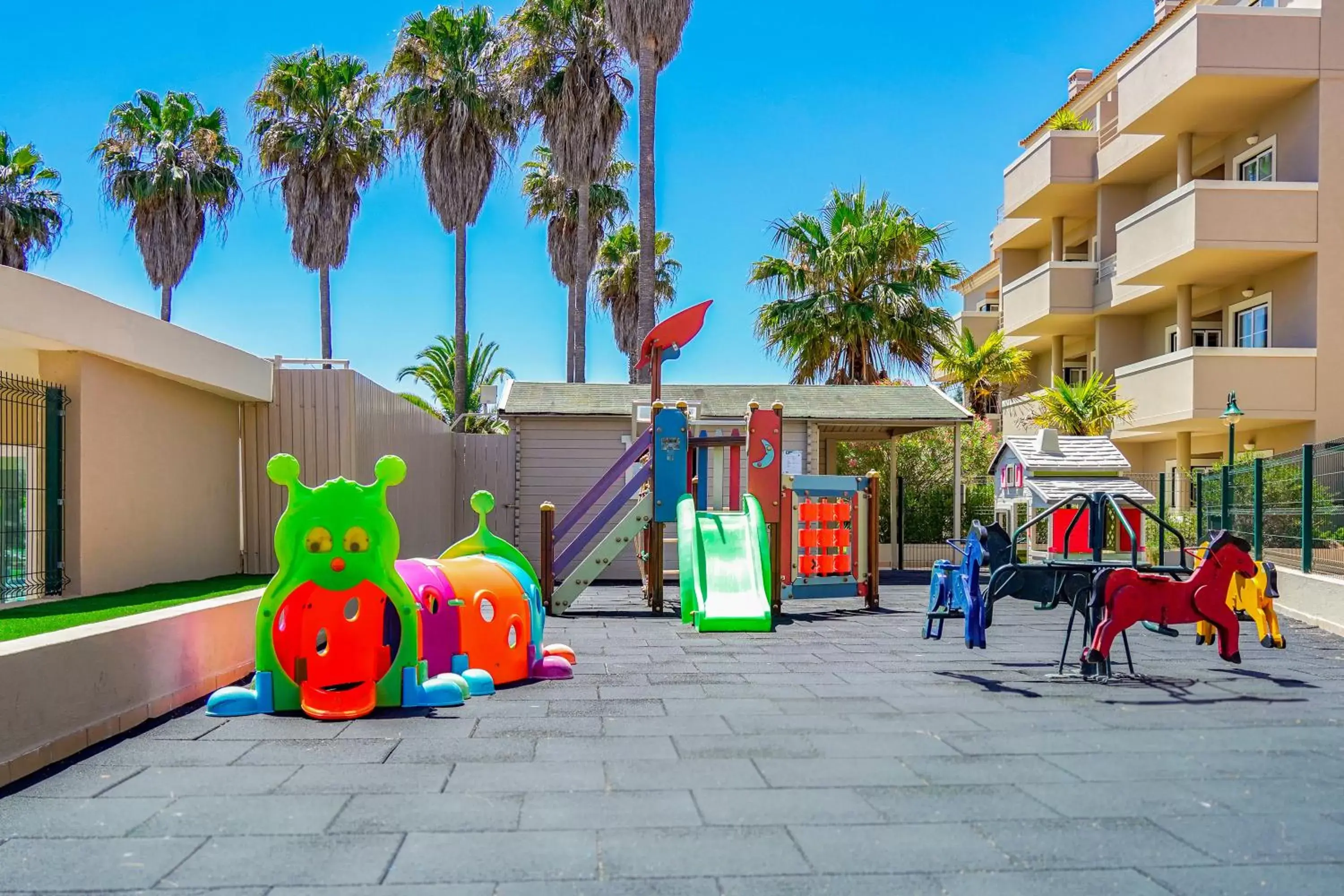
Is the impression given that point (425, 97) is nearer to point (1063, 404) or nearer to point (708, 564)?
point (1063, 404)

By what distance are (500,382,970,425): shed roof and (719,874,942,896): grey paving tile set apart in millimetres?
14307

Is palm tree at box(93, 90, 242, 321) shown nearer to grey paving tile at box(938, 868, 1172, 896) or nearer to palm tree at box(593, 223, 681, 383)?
palm tree at box(593, 223, 681, 383)

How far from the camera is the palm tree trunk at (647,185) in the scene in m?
22.9

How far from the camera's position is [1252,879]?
3.57 metres

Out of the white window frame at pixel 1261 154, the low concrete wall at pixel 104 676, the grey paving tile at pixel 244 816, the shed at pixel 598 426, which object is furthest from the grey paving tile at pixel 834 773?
the white window frame at pixel 1261 154

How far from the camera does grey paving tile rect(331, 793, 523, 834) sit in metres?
4.16

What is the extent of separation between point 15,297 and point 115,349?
1.44m

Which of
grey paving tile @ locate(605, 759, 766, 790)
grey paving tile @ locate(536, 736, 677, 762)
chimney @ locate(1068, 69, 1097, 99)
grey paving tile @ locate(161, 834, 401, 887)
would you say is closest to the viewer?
grey paving tile @ locate(161, 834, 401, 887)

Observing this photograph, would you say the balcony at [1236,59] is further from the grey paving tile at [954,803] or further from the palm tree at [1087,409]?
the grey paving tile at [954,803]

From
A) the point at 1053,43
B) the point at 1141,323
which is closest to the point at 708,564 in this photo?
the point at 1141,323

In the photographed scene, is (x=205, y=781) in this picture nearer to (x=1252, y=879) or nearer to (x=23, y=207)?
(x=1252, y=879)

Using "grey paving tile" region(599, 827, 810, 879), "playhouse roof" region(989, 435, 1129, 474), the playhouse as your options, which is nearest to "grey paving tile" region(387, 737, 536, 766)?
"grey paving tile" region(599, 827, 810, 879)

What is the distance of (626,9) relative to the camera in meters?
22.7

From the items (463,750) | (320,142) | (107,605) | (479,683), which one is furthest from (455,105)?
(463,750)
